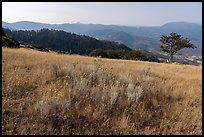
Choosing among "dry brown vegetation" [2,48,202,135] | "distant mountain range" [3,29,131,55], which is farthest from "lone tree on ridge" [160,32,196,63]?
"distant mountain range" [3,29,131,55]

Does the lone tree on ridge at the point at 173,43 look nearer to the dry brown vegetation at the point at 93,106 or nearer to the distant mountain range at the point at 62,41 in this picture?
the dry brown vegetation at the point at 93,106

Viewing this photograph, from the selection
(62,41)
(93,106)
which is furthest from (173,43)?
(62,41)

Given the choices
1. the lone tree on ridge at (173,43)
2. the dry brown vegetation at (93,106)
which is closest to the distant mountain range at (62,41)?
the lone tree on ridge at (173,43)

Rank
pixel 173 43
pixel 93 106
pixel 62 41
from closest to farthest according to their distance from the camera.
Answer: pixel 93 106 → pixel 173 43 → pixel 62 41

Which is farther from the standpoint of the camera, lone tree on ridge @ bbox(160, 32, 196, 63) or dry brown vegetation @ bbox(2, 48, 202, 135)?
lone tree on ridge @ bbox(160, 32, 196, 63)

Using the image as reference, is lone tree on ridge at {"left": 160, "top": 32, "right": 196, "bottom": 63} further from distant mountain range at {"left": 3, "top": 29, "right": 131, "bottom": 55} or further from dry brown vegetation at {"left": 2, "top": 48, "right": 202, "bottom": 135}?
distant mountain range at {"left": 3, "top": 29, "right": 131, "bottom": 55}

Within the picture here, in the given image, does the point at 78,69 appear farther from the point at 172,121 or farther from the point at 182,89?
the point at 172,121

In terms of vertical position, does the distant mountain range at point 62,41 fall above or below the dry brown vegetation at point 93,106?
below

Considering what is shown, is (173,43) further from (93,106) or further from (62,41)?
(62,41)

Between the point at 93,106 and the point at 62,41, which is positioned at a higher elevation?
the point at 93,106

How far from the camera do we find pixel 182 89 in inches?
358

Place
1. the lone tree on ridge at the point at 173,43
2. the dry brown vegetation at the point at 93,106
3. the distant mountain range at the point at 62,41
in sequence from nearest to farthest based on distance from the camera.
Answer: the dry brown vegetation at the point at 93,106
the lone tree on ridge at the point at 173,43
the distant mountain range at the point at 62,41

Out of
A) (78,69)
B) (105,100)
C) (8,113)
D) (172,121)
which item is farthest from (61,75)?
(172,121)

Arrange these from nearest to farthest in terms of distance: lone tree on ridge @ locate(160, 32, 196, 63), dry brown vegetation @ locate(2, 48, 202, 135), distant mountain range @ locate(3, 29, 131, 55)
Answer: dry brown vegetation @ locate(2, 48, 202, 135) → lone tree on ridge @ locate(160, 32, 196, 63) → distant mountain range @ locate(3, 29, 131, 55)
